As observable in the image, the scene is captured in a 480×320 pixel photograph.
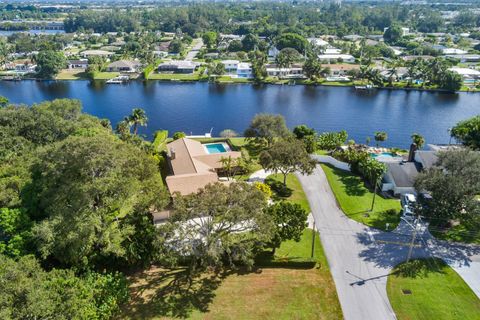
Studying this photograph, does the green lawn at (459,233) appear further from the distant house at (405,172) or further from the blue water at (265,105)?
the blue water at (265,105)

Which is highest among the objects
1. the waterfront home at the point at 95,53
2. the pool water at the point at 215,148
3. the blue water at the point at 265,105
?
the waterfront home at the point at 95,53

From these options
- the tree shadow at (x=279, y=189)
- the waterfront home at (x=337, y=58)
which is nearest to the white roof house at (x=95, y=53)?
the waterfront home at (x=337, y=58)

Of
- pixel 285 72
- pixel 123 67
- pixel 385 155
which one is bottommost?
pixel 385 155

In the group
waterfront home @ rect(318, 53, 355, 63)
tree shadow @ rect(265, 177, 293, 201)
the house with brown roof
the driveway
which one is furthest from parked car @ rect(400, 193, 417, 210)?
waterfront home @ rect(318, 53, 355, 63)

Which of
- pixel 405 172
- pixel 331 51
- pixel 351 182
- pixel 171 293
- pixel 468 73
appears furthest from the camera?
pixel 331 51

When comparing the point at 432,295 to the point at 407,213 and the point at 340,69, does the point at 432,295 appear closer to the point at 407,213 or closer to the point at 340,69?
the point at 407,213

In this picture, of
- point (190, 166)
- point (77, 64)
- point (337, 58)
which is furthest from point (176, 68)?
point (190, 166)
